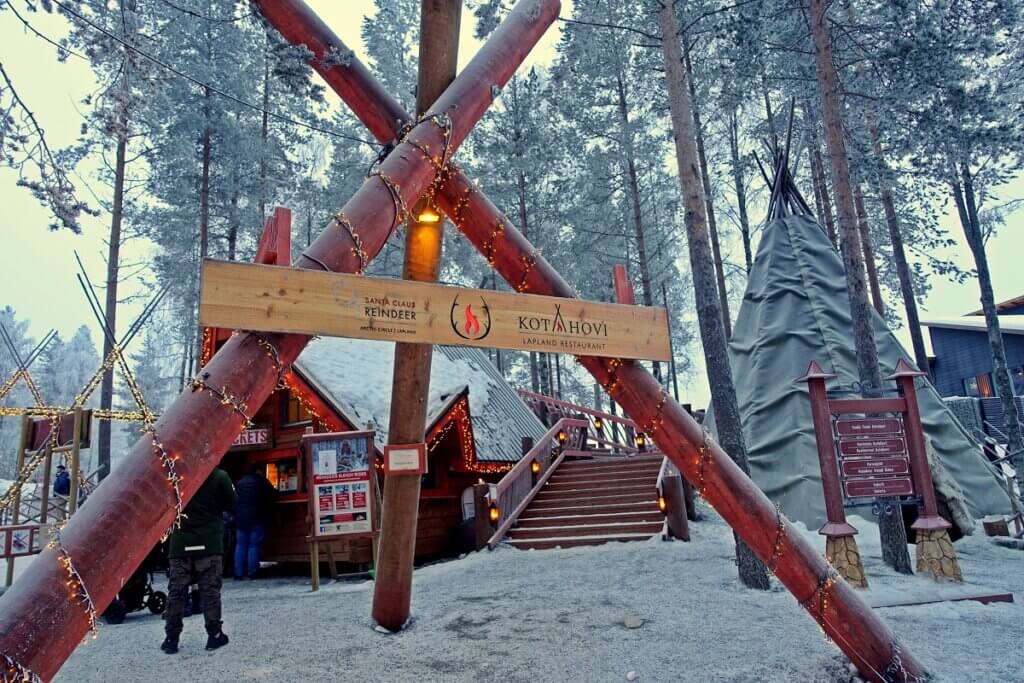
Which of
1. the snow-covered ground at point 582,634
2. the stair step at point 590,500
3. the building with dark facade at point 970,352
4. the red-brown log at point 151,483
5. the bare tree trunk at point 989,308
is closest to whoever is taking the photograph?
the red-brown log at point 151,483

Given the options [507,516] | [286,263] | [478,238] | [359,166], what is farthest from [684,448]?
[359,166]

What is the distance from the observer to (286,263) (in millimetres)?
3748

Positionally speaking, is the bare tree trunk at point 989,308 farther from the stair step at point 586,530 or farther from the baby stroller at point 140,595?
the baby stroller at point 140,595

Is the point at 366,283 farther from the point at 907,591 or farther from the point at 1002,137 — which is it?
the point at 1002,137

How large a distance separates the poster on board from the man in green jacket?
2.76 m

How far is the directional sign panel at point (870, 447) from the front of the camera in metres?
6.89

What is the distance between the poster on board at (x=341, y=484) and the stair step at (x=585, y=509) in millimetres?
3902

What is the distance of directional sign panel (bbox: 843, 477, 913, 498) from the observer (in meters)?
6.83

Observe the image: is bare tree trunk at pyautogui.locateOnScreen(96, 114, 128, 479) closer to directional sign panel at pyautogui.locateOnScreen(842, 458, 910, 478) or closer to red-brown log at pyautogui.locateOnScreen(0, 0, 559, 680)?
red-brown log at pyautogui.locateOnScreen(0, 0, 559, 680)

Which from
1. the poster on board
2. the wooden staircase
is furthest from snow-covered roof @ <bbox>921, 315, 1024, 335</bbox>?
the poster on board

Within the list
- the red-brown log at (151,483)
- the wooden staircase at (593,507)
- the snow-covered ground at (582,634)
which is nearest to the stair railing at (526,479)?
the wooden staircase at (593,507)

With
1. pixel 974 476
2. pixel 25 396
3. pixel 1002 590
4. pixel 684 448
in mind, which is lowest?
pixel 1002 590

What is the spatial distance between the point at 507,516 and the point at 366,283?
28.8 feet

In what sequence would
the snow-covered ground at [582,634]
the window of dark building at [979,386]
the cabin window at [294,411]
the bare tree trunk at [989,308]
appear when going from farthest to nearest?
1. the window of dark building at [979,386]
2. the cabin window at [294,411]
3. the bare tree trunk at [989,308]
4. the snow-covered ground at [582,634]
